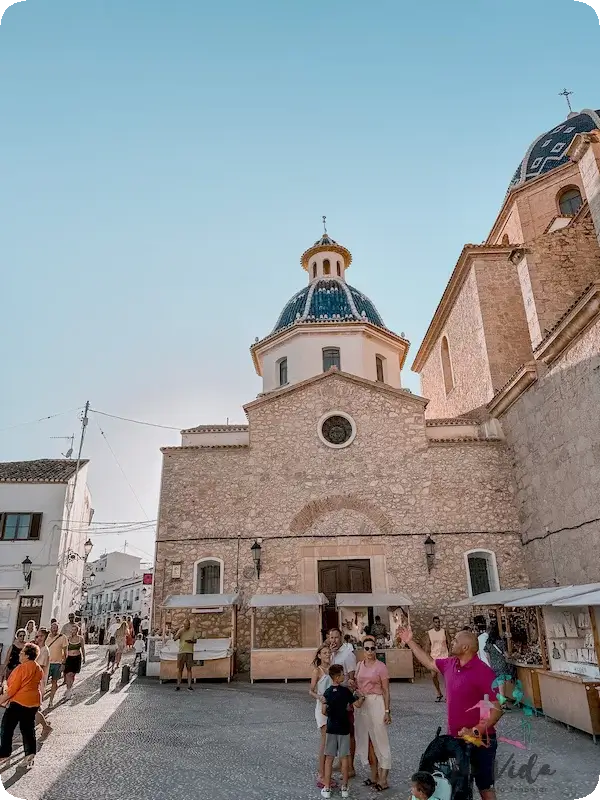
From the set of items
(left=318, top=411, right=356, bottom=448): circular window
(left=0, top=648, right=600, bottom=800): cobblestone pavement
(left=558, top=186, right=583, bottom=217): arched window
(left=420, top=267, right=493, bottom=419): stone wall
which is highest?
(left=558, top=186, right=583, bottom=217): arched window

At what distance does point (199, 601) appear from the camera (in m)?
13.3

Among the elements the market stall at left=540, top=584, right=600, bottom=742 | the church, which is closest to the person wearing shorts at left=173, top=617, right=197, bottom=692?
the church

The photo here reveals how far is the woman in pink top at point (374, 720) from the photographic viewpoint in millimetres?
5465

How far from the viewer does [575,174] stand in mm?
19438

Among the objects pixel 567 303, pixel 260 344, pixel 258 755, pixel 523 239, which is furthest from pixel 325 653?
pixel 523 239

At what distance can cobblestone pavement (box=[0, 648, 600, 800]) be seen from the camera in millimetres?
5438

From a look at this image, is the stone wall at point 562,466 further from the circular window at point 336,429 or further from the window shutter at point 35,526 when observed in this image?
the window shutter at point 35,526

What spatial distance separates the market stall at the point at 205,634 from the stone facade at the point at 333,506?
1.34ft

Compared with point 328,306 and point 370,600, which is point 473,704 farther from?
point 328,306

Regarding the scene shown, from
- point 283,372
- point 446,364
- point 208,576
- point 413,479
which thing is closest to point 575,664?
point 413,479

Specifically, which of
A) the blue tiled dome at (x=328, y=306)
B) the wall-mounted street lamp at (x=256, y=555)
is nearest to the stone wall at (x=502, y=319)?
the blue tiled dome at (x=328, y=306)

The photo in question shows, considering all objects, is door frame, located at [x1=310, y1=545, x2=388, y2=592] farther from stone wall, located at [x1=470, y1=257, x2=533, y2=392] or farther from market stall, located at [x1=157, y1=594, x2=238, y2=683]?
stone wall, located at [x1=470, y1=257, x2=533, y2=392]

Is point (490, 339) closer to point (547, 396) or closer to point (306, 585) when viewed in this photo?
point (547, 396)

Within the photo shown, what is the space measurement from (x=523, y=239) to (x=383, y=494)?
1120 centimetres
